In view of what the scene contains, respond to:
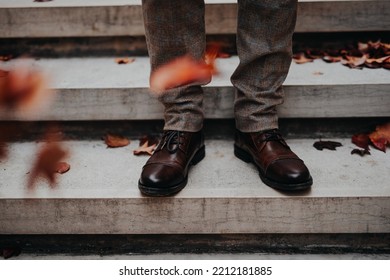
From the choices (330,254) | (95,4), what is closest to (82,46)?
(95,4)

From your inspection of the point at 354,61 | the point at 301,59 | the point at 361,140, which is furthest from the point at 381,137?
the point at 301,59

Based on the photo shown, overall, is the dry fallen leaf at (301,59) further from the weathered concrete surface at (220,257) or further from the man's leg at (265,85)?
the weathered concrete surface at (220,257)

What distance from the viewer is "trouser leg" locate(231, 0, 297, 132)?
141 cm

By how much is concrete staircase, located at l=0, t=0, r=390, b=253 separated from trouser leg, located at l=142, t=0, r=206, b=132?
216mm

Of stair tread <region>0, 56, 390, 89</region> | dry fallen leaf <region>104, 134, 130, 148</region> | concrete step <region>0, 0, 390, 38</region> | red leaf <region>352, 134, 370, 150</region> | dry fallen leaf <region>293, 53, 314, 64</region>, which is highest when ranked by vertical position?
concrete step <region>0, 0, 390, 38</region>

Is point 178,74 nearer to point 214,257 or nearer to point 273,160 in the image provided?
point 273,160

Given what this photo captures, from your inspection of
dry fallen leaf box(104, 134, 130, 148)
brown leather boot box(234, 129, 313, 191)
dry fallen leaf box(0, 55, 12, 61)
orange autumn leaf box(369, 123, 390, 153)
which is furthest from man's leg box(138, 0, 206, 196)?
dry fallen leaf box(0, 55, 12, 61)

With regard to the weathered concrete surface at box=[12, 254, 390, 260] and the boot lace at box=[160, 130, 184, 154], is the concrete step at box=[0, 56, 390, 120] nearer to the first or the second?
the boot lace at box=[160, 130, 184, 154]

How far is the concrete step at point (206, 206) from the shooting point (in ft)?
4.63

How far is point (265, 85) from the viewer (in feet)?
4.93

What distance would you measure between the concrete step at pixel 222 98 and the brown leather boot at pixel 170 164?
270 mm

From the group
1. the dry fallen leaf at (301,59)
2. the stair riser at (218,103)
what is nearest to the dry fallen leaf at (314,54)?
the dry fallen leaf at (301,59)

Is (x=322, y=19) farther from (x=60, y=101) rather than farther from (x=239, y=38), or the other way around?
(x=60, y=101)
